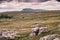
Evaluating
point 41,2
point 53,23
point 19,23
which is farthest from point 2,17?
point 41,2

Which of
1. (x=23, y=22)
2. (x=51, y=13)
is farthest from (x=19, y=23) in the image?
(x=51, y=13)

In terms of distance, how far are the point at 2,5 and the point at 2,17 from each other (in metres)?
4.31

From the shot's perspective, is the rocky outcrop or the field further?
the field

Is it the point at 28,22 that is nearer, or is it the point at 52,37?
the point at 52,37

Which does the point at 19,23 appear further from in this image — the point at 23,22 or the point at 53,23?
the point at 53,23

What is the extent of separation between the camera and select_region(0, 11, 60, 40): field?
13721 mm

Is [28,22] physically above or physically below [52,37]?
above

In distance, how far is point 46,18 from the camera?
1543 centimetres

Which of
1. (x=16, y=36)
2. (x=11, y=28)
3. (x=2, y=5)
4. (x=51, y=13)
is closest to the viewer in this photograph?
(x=16, y=36)

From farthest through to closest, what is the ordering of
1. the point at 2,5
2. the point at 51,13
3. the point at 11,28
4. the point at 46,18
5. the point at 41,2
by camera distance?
the point at 41,2 → the point at 2,5 → the point at 51,13 → the point at 46,18 → the point at 11,28

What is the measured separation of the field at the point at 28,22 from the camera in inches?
540

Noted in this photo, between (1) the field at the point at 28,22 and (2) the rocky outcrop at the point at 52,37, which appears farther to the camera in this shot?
(1) the field at the point at 28,22

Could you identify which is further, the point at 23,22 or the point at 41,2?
the point at 41,2

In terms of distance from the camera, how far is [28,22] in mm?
14820
